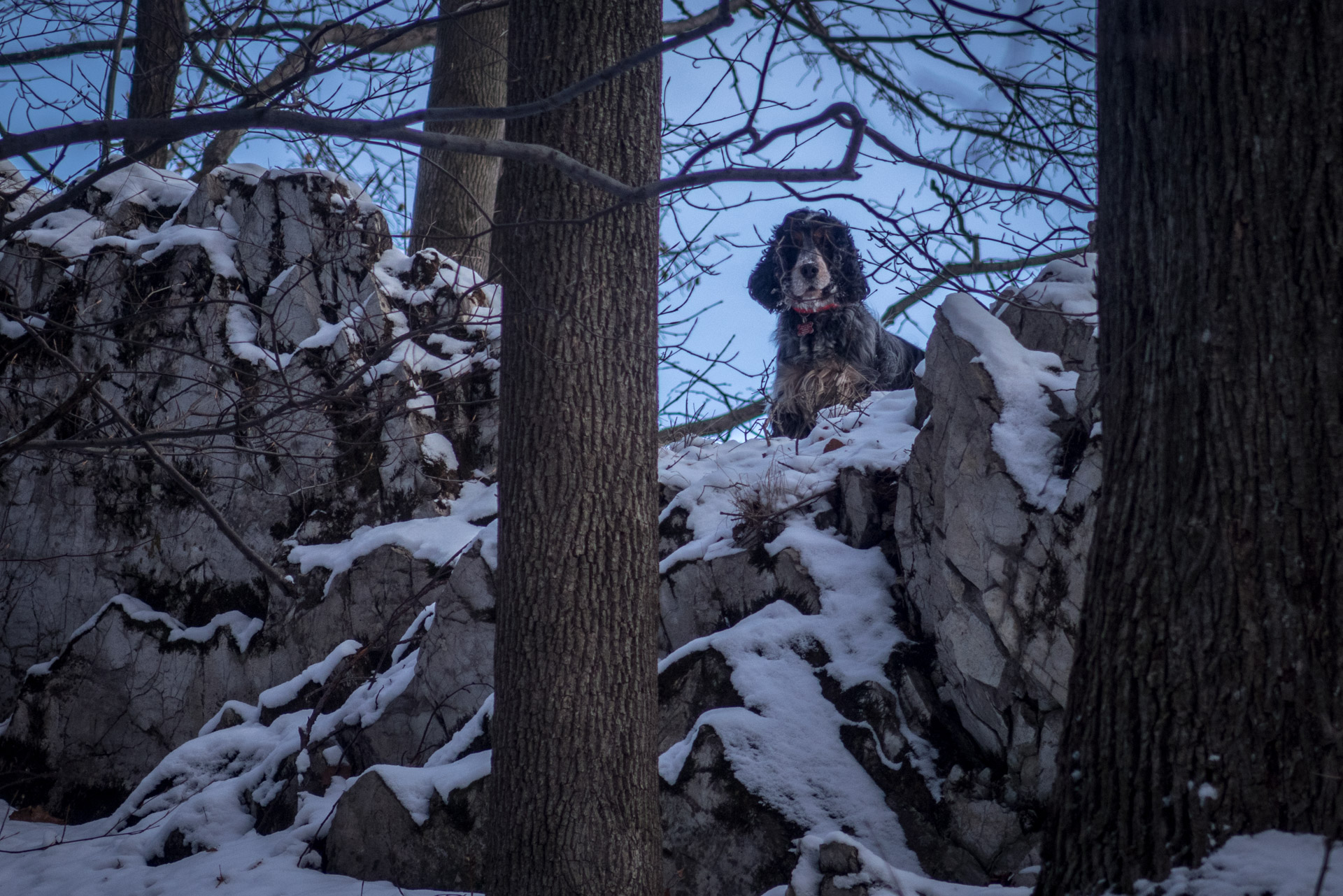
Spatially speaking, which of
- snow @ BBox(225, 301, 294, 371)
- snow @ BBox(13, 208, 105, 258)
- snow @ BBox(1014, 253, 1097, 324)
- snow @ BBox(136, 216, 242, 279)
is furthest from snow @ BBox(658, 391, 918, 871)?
snow @ BBox(13, 208, 105, 258)

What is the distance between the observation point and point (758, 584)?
191 inches

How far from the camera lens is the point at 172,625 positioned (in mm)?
6285

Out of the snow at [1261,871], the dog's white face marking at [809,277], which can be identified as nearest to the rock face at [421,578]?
the snow at [1261,871]

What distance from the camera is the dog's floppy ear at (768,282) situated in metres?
8.28

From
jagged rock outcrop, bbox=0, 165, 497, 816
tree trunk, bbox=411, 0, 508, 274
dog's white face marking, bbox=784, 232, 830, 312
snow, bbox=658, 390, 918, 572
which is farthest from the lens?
tree trunk, bbox=411, 0, 508, 274

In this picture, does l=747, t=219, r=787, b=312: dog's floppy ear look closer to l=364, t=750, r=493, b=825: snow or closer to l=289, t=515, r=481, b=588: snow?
l=289, t=515, r=481, b=588: snow

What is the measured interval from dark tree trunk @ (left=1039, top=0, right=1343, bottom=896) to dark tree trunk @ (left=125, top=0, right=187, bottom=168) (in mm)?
4020

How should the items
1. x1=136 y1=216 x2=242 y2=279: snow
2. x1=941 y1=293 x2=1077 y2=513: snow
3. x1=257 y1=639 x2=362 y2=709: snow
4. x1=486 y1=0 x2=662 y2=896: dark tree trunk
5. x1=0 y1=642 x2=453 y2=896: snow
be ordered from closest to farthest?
x1=486 y1=0 x2=662 y2=896: dark tree trunk < x1=941 y1=293 x2=1077 y2=513: snow < x1=0 y1=642 x2=453 y2=896: snow < x1=257 y1=639 x2=362 y2=709: snow < x1=136 y1=216 x2=242 y2=279: snow

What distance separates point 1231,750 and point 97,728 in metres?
6.75

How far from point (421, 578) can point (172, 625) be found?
208 centimetres

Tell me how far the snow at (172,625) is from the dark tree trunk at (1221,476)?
17.9ft

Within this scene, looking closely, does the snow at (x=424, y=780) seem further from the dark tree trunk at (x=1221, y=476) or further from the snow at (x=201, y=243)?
the snow at (x=201, y=243)

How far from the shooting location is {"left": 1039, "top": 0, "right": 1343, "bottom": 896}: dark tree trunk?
1.81m

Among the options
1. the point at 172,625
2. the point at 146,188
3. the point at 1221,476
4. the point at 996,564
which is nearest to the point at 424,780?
the point at 996,564
